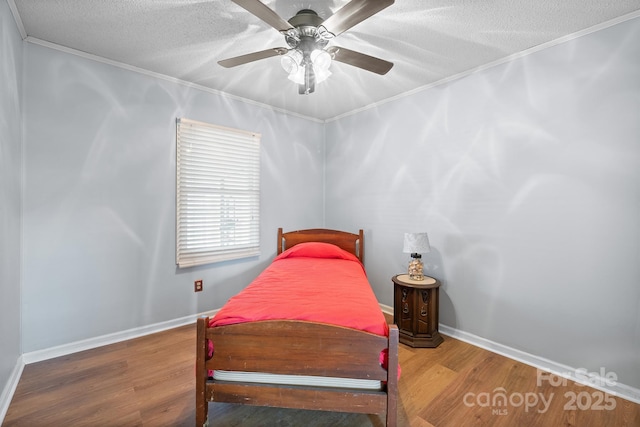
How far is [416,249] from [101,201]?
2.74 m

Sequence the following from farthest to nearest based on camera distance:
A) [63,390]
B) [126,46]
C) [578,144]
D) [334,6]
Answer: [126,46]
[578,144]
[63,390]
[334,6]

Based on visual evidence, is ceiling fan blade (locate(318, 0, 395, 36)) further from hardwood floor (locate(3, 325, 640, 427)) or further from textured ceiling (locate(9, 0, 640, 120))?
hardwood floor (locate(3, 325, 640, 427))

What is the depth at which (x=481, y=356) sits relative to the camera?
88.6 inches

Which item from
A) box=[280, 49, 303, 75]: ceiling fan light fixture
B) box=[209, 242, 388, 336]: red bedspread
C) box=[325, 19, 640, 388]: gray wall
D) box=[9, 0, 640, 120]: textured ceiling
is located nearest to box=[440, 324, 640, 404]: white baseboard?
box=[325, 19, 640, 388]: gray wall

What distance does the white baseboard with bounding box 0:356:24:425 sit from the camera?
62.3 inches

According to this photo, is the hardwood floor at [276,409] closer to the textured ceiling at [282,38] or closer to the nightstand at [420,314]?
the nightstand at [420,314]

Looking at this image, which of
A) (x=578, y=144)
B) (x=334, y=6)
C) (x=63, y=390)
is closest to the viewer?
(x=334, y=6)

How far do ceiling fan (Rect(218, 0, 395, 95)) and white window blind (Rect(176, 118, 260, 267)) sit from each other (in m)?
1.28

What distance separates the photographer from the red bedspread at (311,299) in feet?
4.75

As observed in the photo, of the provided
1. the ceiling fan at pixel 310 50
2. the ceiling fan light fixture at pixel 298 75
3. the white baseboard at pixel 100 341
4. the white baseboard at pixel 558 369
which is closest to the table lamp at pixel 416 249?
the white baseboard at pixel 558 369

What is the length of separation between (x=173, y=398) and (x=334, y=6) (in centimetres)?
260

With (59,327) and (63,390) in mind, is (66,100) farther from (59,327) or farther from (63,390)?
(63,390)

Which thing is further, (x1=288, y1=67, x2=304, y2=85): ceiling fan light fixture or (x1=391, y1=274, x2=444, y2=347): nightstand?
(x1=391, y1=274, x2=444, y2=347): nightstand

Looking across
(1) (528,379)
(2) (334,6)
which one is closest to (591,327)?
(1) (528,379)
